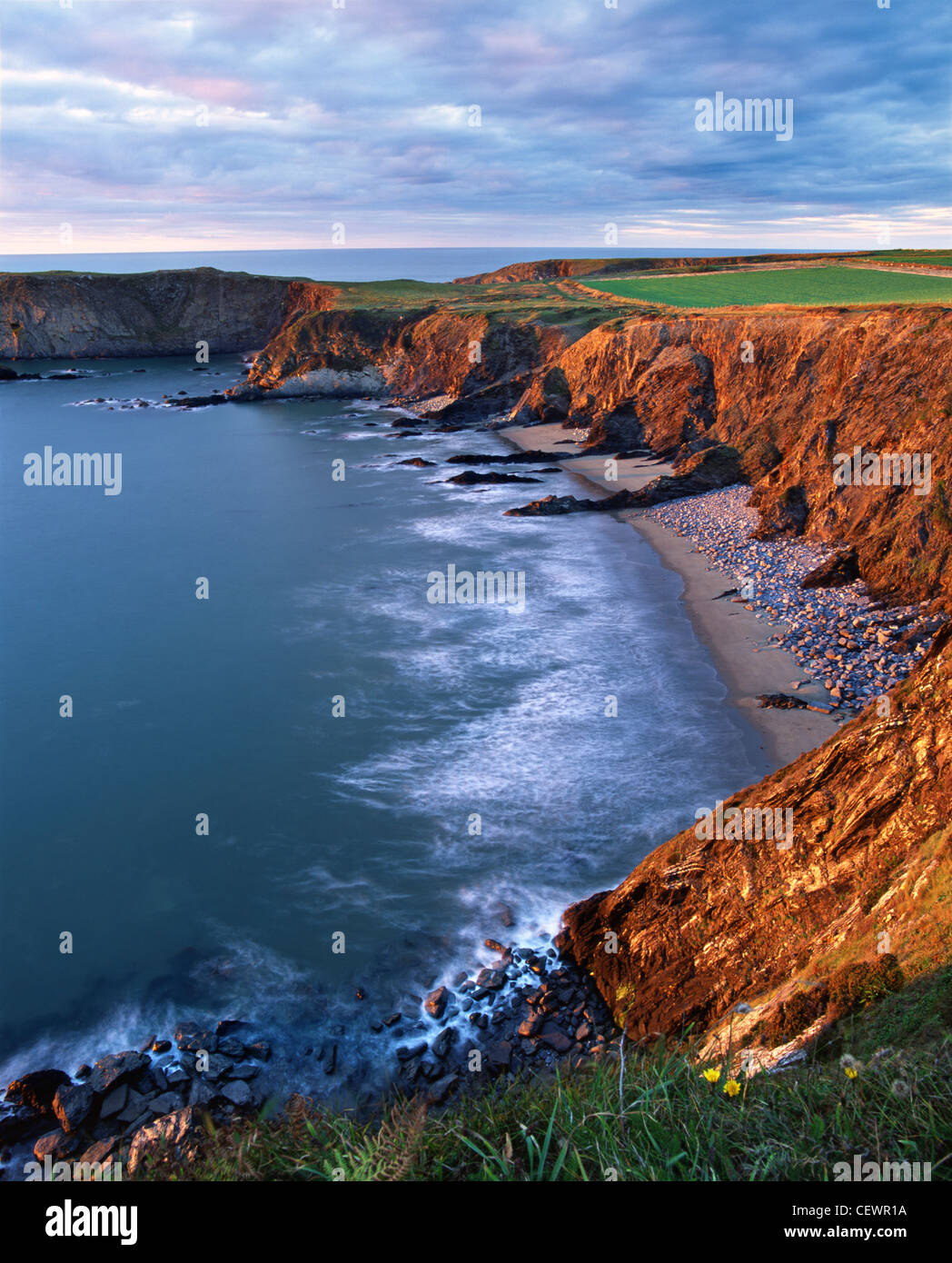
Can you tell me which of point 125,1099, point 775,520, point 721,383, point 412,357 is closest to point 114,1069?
point 125,1099

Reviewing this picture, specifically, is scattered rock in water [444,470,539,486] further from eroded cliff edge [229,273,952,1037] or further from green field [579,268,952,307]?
green field [579,268,952,307]

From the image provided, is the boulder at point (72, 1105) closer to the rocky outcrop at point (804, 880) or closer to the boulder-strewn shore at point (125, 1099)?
the boulder-strewn shore at point (125, 1099)

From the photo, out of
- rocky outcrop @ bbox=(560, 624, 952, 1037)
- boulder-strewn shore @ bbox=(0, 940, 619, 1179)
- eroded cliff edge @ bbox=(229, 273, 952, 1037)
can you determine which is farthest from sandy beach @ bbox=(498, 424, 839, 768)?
boulder-strewn shore @ bbox=(0, 940, 619, 1179)

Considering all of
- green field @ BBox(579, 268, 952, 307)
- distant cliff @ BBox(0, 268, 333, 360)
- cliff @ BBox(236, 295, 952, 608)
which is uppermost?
distant cliff @ BBox(0, 268, 333, 360)

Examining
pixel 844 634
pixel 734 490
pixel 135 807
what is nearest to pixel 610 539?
pixel 734 490

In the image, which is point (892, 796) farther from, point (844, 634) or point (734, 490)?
point (734, 490)

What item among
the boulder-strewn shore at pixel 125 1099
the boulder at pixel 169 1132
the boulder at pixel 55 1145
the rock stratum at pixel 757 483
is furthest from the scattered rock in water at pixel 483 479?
the boulder at pixel 55 1145

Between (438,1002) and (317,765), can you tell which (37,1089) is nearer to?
(438,1002)
